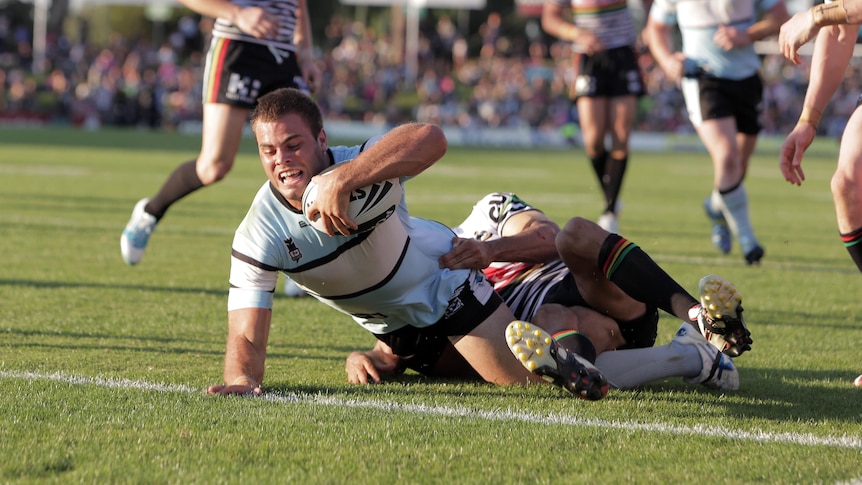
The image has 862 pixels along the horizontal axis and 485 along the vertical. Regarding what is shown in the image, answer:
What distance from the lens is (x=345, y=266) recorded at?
4.14 metres

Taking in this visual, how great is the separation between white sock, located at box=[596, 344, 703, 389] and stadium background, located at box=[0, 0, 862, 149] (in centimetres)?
2930

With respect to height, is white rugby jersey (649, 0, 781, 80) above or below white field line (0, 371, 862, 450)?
above

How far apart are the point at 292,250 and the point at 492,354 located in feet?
2.92

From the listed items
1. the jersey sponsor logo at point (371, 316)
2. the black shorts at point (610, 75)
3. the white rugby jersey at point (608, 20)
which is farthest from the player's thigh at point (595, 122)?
the jersey sponsor logo at point (371, 316)

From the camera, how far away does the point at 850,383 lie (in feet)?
15.1

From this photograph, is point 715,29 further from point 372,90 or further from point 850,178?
point 372,90

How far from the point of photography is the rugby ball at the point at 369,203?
12.5ft

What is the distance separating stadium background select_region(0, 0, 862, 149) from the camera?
38844 millimetres

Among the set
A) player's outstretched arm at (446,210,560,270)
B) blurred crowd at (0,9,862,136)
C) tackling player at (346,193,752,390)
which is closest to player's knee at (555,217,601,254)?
tackling player at (346,193,752,390)

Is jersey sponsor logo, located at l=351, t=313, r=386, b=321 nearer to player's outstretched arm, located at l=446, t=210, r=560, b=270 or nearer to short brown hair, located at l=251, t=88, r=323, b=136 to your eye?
player's outstretched arm, located at l=446, t=210, r=560, b=270

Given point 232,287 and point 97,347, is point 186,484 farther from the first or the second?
point 97,347

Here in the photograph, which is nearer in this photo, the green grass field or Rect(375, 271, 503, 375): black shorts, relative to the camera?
the green grass field

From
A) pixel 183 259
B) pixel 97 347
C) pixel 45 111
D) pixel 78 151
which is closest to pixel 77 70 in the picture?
pixel 45 111

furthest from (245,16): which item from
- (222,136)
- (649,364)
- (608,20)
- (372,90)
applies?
(372,90)
